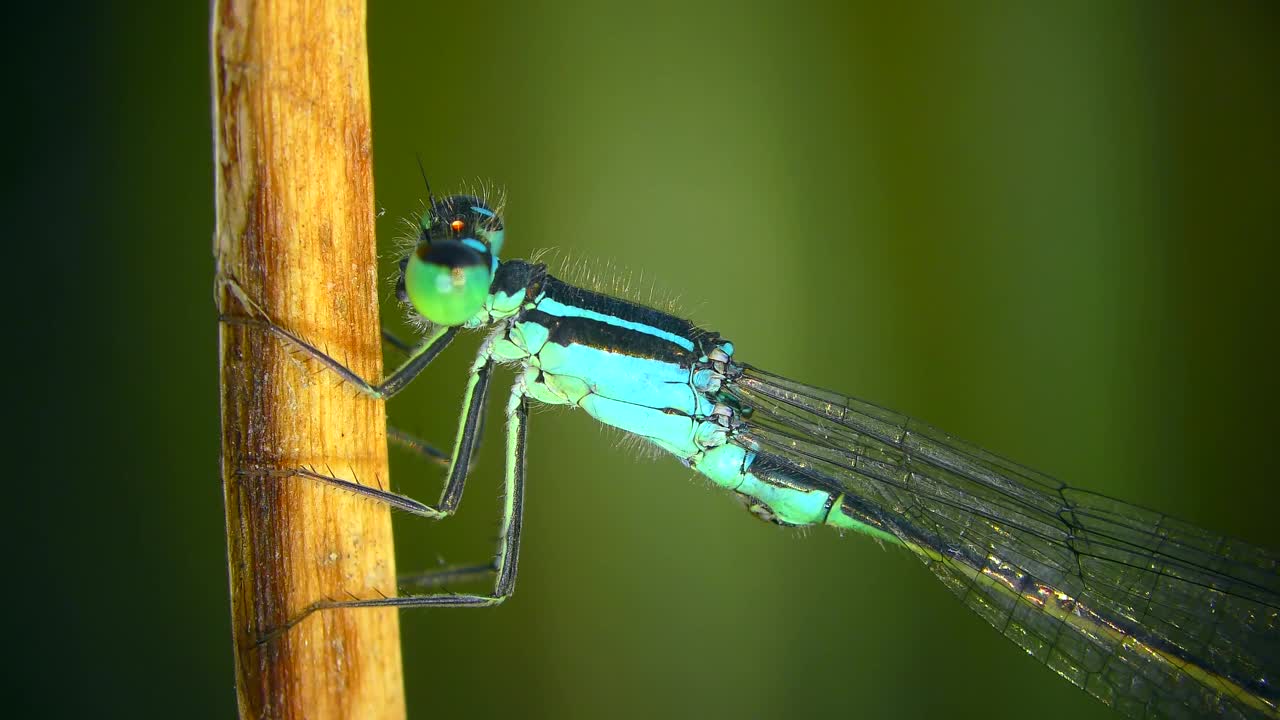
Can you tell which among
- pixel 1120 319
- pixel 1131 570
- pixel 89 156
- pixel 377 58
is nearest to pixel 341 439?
pixel 89 156

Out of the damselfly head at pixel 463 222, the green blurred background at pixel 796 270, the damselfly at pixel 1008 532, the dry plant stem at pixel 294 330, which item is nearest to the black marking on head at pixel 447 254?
the damselfly head at pixel 463 222

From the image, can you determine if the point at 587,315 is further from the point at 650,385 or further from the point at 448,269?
the point at 448,269

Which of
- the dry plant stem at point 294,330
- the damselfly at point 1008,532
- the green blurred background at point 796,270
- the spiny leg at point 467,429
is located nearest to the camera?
the dry plant stem at point 294,330

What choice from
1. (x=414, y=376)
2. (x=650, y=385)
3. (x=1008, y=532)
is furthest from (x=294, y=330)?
(x=1008, y=532)

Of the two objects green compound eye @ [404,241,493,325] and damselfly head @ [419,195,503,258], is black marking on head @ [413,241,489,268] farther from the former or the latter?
damselfly head @ [419,195,503,258]

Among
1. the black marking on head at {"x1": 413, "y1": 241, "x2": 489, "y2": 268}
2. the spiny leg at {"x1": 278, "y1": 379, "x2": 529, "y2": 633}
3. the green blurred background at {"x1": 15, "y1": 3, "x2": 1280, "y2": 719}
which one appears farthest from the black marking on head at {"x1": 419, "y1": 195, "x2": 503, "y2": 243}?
the green blurred background at {"x1": 15, "y1": 3, "x2": 1280, "y2": 719}

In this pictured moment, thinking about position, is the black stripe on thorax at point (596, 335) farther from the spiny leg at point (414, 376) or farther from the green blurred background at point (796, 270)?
the green blurred background at point (796, 270)

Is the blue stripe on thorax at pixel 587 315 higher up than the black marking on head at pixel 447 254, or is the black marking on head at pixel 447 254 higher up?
the black marking on head at pixel 447 254
